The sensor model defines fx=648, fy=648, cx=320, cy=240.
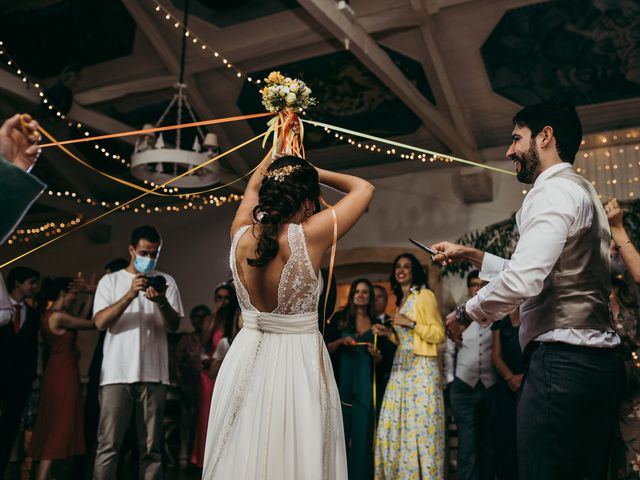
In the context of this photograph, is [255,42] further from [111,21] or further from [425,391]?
Result: [425,391]

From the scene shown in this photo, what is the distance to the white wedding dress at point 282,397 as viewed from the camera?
219 cm

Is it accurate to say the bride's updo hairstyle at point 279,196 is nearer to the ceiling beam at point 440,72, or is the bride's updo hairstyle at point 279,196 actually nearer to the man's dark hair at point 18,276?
the man's dark hair at point 18,276

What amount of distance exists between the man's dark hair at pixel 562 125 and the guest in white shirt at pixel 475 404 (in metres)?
2.78

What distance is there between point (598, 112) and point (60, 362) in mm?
6188

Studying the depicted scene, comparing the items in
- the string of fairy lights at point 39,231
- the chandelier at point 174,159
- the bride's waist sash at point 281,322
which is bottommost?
the bride's waist sash at point 281,322

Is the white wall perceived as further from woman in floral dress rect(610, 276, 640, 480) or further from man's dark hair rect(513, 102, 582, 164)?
man's dark hair rect(513, 102, 582, 164)

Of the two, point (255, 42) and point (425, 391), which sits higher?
point (255, 42)

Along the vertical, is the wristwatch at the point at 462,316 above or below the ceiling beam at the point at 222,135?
below

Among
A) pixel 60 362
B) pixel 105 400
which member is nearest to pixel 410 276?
pixel 105 400

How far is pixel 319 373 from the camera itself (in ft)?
7.58

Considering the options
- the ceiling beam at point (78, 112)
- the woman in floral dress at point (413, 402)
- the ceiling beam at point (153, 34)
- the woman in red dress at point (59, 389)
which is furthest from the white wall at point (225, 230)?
the woman in red dress at point (59, 389)

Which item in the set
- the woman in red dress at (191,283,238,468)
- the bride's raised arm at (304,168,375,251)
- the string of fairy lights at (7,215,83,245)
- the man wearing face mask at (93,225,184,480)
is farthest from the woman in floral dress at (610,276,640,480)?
the string of fairy lights at (7,215,83,245)

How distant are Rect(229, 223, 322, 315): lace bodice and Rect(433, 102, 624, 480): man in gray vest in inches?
21.1

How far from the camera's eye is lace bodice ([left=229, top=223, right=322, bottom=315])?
7.42 ft
